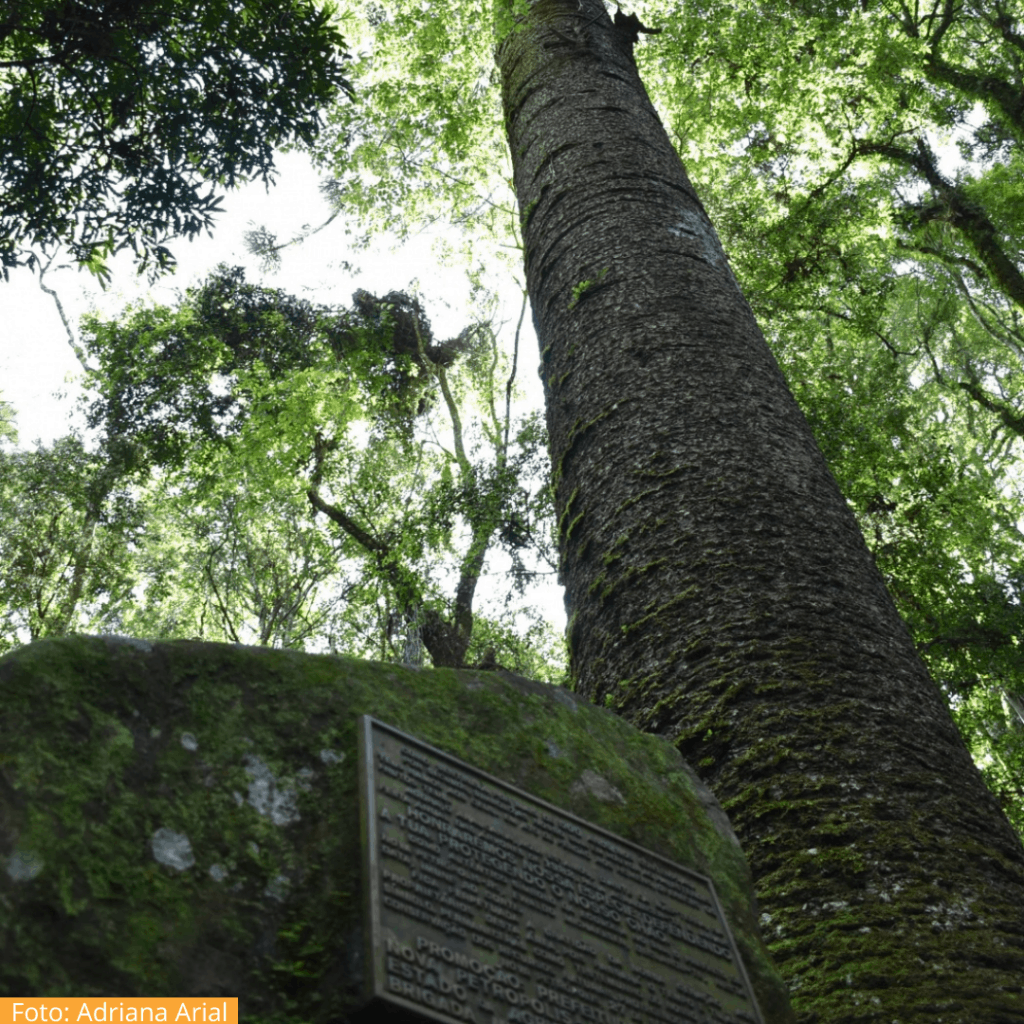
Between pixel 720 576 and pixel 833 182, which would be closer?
pixel 720 576

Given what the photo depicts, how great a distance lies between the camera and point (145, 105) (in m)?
6.64

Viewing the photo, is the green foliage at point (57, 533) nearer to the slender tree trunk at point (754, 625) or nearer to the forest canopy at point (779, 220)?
the forest canopy at point (779, 220)

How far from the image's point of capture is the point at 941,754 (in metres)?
2.73

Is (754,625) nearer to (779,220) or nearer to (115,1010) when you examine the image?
(115,1010)

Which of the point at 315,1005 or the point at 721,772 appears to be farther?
the point at 721,772

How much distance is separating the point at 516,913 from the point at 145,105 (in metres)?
6.56

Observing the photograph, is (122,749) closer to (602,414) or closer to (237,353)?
(602,414)

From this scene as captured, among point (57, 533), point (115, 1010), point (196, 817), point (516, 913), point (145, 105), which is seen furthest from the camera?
point (57, 533)

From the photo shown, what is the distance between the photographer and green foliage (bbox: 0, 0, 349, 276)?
239 inches

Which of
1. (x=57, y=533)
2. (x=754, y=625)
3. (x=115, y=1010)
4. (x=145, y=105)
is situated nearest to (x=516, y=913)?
(x=115, y=1010)

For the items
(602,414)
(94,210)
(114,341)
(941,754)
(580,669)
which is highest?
(114,341)

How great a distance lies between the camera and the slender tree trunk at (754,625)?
7.40 feet

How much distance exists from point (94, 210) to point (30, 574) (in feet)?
31.5

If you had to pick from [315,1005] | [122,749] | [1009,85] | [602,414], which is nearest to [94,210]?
[602,414]
